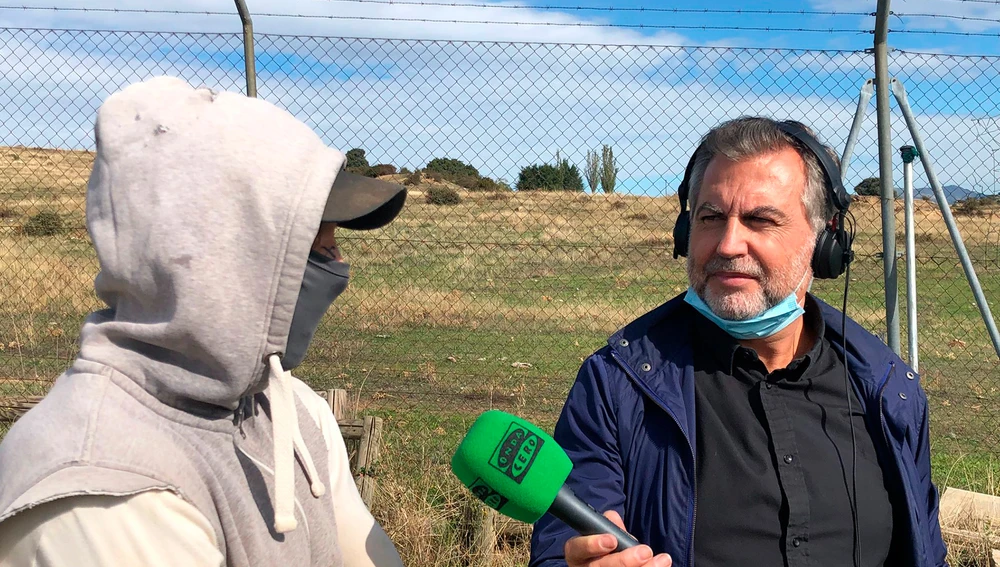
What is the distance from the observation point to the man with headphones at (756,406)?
8.15ft

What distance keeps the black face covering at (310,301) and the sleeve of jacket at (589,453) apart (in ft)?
3.17

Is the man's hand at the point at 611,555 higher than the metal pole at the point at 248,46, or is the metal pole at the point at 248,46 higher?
the metal pole at the point at 248,46

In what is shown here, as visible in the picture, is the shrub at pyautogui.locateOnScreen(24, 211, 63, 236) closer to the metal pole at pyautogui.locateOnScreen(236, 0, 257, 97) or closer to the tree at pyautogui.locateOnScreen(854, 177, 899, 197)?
the metal pole at pyautogui.locateOnScreen(236, 0, 257, 97)

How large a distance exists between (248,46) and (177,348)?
3686 millimetres

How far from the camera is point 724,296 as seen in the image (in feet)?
8.84

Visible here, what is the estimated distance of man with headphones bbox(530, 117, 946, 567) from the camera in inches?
97.8

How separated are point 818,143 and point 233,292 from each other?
6.51 ft

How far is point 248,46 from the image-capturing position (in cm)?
487

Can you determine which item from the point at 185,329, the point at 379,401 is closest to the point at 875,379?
the point at 185,329

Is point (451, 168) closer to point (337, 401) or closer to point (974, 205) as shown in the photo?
point (337, 401)

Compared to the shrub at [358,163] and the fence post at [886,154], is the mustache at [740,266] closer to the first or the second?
the fence post at [886,154]

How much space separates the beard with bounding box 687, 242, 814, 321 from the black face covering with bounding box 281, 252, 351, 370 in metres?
1.31

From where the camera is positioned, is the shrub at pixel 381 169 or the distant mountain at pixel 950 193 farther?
the shrub at pixel 381 169

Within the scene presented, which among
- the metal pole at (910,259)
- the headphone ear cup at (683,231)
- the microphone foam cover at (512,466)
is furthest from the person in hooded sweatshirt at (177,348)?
the metal pole at (910,259)
